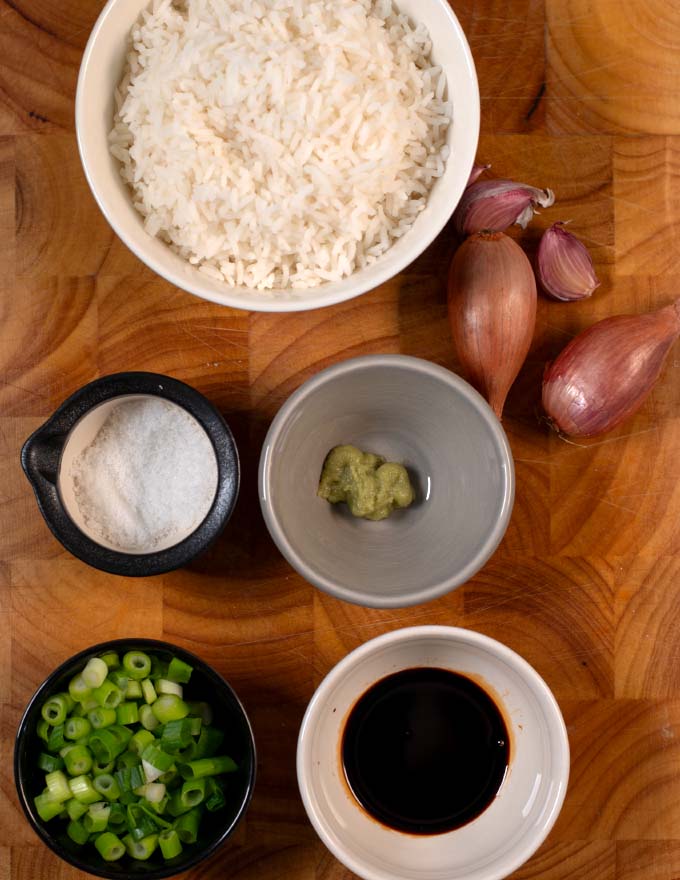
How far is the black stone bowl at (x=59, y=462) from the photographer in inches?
44.5

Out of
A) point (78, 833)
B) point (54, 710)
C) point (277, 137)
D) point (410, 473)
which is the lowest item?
point (78, 833)

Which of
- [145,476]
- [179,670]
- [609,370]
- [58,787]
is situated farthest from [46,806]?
[609,370]

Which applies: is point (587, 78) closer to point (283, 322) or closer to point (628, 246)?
point (628, 246)

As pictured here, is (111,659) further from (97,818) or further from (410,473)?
(410,473)

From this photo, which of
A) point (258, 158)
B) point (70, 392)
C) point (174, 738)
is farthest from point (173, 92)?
point (174, 738)

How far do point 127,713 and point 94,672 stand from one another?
0.07 meters

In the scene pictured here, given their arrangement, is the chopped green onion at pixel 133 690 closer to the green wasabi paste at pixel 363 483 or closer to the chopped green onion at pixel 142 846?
the chopped green onion at pixel 142 846

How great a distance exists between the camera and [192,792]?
1146mm

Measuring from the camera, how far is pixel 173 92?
107cm

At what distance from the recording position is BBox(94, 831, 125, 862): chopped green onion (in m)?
1.13

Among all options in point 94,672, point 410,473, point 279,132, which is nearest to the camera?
point 279,132

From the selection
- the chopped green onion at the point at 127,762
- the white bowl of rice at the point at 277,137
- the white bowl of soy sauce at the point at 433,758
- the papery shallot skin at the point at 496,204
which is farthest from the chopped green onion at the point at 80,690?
the papery shallot skin at the point at 496,204

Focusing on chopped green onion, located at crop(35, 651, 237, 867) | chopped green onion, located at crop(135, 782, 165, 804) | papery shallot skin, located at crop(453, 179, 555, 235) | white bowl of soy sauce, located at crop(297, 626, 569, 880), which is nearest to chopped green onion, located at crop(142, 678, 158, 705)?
chopped green onion, located at crop(35, 651, 237, 867)

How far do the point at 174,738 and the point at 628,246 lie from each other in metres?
0.93
